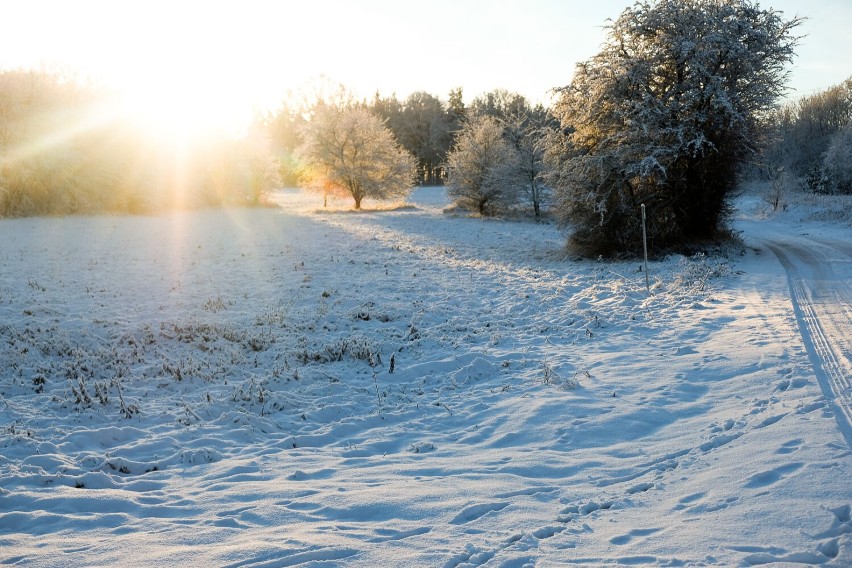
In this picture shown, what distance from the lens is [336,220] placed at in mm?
38750

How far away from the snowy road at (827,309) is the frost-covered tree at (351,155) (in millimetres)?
33608

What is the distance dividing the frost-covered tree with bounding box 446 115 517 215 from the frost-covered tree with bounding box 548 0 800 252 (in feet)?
67.7

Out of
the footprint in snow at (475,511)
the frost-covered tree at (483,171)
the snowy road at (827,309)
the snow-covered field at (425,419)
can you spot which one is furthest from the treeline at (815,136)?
the footprint in snow at (475,511)

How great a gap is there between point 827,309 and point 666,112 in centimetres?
984

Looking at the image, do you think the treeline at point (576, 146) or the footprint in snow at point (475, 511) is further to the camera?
the treeline at point (576, 146)

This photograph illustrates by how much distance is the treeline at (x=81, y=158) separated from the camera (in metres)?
37.0

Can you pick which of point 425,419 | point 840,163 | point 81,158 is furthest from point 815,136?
point 425,419

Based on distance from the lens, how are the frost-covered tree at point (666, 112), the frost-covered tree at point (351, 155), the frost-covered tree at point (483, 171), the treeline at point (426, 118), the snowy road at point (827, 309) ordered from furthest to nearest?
the treeline at point (426, 118) < the frost-covered tree at point (351, 155) < the frost-covered tree at point (483, 171) < the frost-covered tree at point (666, 112) < the snowy road at point (827, 309)

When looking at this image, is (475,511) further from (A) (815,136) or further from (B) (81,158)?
(A) (815,136)

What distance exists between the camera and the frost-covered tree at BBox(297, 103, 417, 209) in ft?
159

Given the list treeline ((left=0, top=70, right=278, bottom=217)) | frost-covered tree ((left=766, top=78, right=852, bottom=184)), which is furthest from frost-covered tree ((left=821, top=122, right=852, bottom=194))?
treeline ((left=0, top=70, right=278, bottom=217))

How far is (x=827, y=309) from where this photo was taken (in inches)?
450

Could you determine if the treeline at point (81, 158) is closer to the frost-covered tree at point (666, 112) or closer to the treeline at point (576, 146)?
the treeline at point (576, 146)

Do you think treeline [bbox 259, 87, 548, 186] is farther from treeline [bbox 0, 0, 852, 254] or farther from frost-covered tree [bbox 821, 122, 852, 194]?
frost-covered tree [bbox 821, 122, 852, 194]
